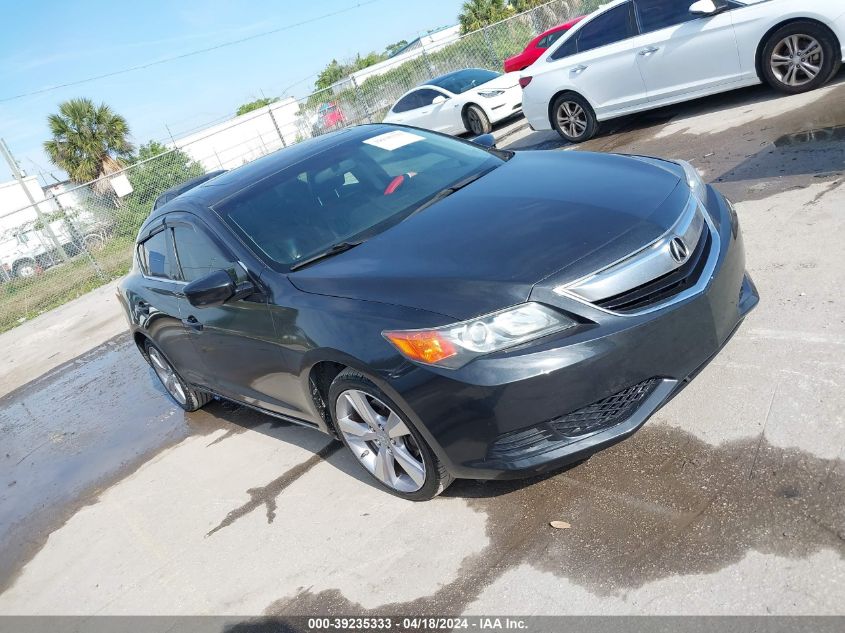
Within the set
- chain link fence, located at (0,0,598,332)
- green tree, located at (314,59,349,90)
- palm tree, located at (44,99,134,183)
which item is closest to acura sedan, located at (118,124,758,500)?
chain link fence, located at (0,0,598,332)

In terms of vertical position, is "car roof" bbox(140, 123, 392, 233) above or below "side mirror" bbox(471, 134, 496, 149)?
above

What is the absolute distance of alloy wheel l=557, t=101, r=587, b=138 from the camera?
963 cm

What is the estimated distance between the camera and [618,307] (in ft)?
9.16

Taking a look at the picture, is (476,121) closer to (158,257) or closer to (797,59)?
(797,59)

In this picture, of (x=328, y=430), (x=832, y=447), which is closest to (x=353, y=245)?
(x=328, y=430)

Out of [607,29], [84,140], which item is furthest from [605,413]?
[84,140]

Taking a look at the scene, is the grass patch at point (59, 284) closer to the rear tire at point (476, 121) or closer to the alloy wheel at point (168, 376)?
the rear tire at point (476, 121)

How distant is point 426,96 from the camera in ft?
47.2

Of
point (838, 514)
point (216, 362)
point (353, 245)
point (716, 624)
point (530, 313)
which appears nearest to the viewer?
point (716, 624)

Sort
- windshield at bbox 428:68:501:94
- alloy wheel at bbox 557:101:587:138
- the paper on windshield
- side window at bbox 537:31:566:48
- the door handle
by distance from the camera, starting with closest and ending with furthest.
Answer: the door handle < the paper on windshield < alloy wheel at bbox 557:101:587:138 < windshield at bbox 428:68:501:94 < side window at bbox 537:31:566:48

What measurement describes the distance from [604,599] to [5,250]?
17.5m

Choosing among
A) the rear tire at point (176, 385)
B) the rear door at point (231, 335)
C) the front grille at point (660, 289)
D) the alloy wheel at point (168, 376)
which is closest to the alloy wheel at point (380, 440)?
the rear door at point (231, 335)

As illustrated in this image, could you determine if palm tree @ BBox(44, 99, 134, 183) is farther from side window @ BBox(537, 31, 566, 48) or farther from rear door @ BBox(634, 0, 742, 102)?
rear door @ BBox(634, 0, 742, 102)

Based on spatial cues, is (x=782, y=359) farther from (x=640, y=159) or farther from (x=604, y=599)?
(x=604, y=599)
